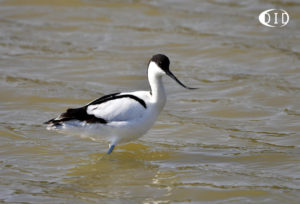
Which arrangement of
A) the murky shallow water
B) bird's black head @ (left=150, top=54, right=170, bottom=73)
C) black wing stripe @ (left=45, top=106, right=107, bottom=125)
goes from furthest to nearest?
bird's black head @ (left=150, top=54, right=170, bottom=73) → black wing stripe @ (left=45, top=106, right=107, bottom=125) → the murky shallow water

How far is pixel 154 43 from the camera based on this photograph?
45.0 feet

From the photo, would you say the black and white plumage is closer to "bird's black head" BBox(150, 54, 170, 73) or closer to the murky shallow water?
"bird's black head" BBox(150, 54, 170, 73)

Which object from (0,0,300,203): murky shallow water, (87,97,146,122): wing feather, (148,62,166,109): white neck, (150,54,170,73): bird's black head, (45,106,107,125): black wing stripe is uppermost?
(150,54,170,73): bird's black head

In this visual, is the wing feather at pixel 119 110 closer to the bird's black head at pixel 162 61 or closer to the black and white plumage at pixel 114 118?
the black and white plumage at pixel 114 118

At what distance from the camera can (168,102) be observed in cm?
1095

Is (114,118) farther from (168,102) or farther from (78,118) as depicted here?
(168,102)

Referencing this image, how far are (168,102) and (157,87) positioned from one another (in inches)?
105

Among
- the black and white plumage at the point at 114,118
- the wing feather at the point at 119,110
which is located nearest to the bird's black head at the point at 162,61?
the black and white plumage at the point at 114,118

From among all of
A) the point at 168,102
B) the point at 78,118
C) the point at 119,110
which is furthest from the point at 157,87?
the point at 168,102

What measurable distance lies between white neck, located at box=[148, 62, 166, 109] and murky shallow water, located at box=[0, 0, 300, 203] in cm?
81

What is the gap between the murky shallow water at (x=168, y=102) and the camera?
7.61 meters

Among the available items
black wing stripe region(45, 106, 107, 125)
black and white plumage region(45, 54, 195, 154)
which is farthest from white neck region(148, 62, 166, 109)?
black wing stripe region(45, 106, 107, 125)

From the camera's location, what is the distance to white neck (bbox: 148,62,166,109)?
8258mm

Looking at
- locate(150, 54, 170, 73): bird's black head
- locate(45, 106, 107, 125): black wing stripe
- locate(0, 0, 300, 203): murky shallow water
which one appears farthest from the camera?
locate(150, 54, 170, 73): bird's black head
